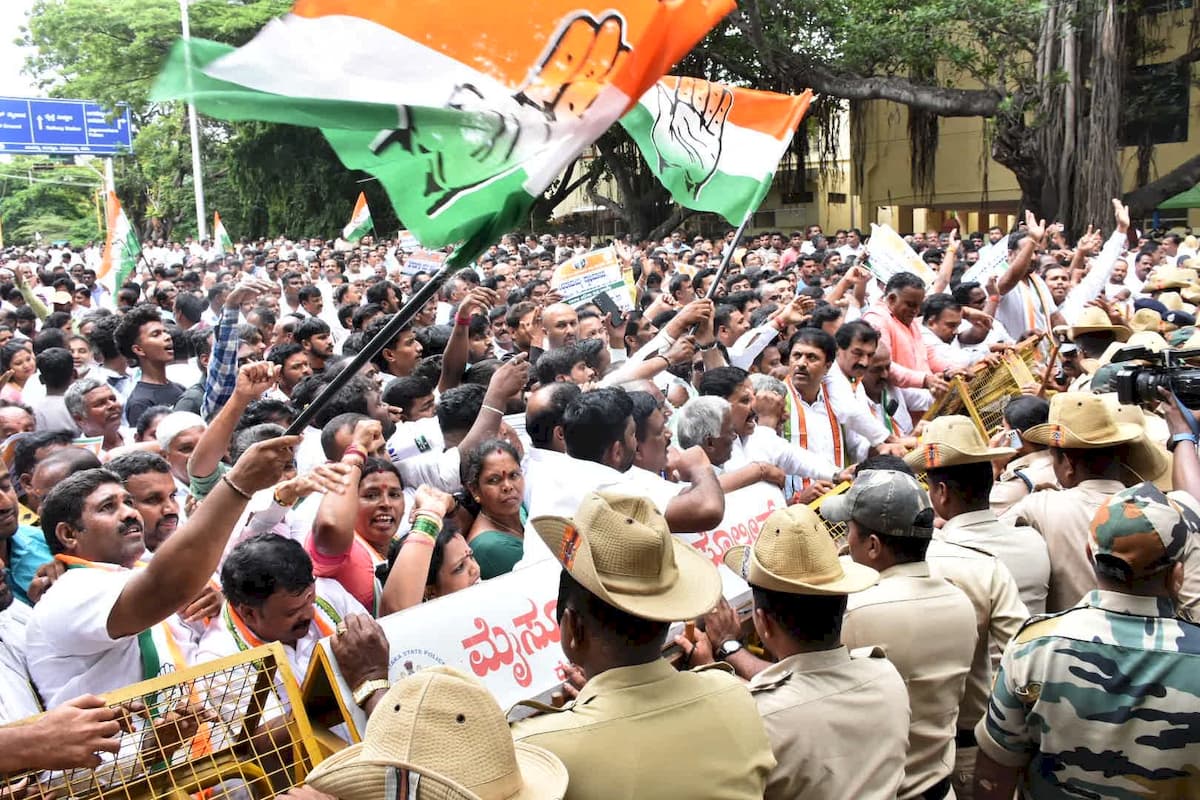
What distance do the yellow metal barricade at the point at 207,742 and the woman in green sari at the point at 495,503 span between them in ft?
4.74

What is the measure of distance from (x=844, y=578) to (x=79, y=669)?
Result: 191 centimetres

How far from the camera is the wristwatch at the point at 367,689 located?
7.54 ft

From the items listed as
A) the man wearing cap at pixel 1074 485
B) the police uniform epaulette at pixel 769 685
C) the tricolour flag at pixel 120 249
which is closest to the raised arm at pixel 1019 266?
the man wearing cap at pixel 1074 485

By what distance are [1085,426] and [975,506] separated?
25.3 inches

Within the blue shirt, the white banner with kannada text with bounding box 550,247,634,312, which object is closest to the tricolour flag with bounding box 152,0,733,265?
the blue shirt

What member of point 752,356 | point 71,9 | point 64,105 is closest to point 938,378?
point 752,356

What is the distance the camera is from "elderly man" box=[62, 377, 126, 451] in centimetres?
579

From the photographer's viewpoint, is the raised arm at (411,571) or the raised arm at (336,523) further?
the raised arm at (336,523)

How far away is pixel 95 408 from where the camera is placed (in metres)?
5.79

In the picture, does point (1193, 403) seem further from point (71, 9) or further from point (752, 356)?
point (71, 9)

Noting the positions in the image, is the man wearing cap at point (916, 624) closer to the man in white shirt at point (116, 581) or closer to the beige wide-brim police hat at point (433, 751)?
the beige wide-brim police hat at point (433, 751)

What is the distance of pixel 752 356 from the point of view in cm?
707

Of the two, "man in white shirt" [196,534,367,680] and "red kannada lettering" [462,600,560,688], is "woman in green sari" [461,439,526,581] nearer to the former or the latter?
"red kannada lettering" [462,600,560,688]

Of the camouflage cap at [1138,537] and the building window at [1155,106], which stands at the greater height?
the building window at [1155,106]
